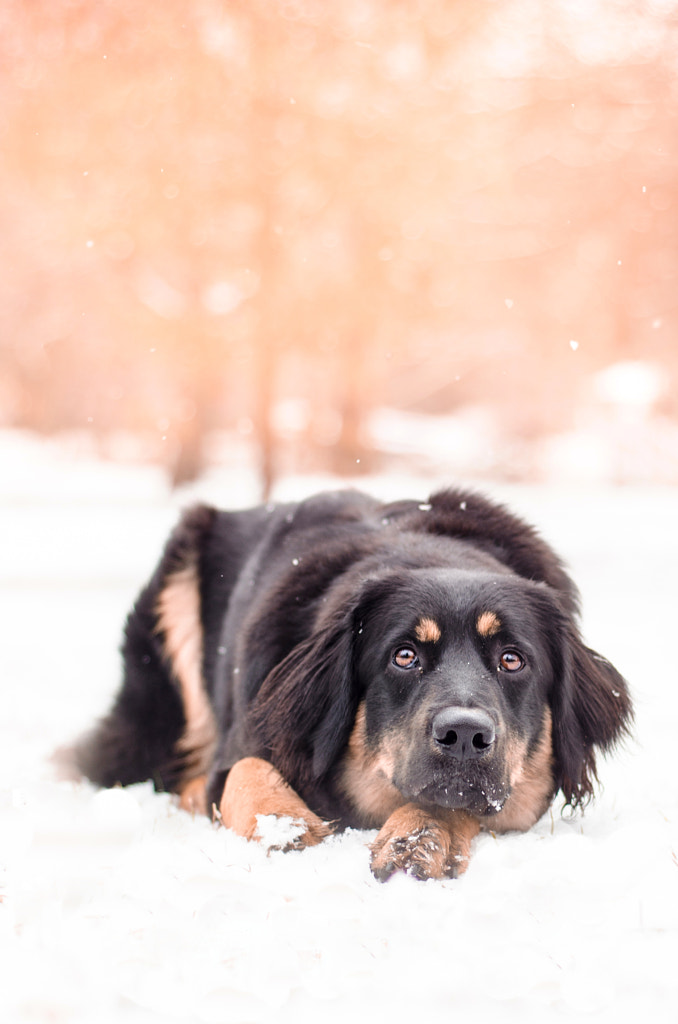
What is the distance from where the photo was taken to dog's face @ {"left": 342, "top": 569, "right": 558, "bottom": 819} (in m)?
2.97

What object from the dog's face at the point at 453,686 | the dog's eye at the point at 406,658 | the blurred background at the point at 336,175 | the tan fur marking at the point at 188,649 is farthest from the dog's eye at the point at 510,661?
the blurred background at the point at 336,175

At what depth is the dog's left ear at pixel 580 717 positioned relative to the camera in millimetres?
3543

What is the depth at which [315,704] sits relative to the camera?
3.50 meters

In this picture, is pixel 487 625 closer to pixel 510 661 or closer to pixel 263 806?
pixel 510 661

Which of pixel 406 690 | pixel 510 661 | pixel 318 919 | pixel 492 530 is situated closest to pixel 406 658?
pixel 406 690

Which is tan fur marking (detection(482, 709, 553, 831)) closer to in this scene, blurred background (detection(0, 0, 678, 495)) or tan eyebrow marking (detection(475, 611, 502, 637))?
tan eyebrow marking (detection(475, 611, 502, 637))

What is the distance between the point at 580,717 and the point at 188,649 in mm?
2432

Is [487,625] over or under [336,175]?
under

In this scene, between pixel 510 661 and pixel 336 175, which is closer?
pixel 510 661

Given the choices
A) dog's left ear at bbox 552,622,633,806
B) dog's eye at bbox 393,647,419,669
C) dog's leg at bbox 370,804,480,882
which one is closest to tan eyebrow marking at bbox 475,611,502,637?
dog's eye at bbox 393,647,419,669

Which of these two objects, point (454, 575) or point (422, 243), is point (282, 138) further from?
point (454, 575)

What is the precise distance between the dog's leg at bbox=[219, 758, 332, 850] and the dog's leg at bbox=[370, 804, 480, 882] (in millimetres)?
318

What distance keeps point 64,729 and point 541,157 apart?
10.6 m

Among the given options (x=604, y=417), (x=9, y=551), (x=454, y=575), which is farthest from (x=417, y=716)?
(x=604, y=417)
